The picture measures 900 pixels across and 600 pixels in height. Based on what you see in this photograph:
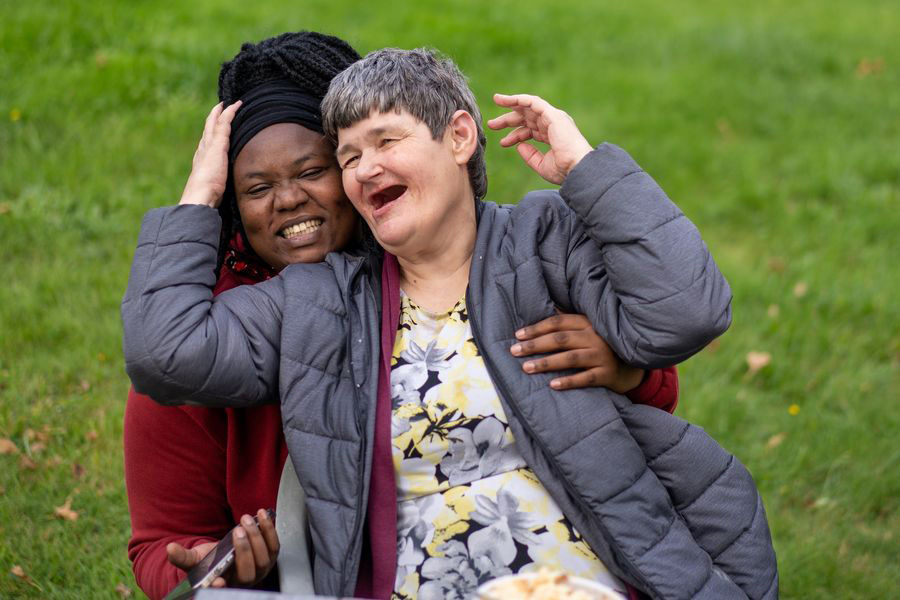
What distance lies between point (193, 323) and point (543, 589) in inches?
45.8

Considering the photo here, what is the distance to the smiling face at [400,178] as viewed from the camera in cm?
279

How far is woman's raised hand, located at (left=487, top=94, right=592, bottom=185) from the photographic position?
9.23 feet

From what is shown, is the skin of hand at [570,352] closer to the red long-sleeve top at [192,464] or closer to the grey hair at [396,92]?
the red long-sleeve top at [192,464]

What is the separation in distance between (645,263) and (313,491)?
38.9 inches

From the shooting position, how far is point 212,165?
2.96 meters

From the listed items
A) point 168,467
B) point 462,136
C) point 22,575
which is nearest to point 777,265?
point 462,136

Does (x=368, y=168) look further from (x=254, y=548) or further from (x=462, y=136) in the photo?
(x=254, y=548)

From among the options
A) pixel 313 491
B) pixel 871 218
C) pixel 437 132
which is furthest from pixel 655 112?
pixel 313 491

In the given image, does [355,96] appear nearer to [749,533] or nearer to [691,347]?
[691,347]

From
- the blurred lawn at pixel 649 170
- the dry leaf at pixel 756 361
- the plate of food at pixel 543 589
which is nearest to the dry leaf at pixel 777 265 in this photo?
the blurred lawn at pixel 649 170

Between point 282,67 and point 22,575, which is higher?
point 282,67

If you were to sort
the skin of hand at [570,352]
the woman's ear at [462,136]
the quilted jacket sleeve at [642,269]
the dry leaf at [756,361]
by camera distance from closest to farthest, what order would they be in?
the quilted jacket sleeve at [642,269]
the skin of hand at [570,352]
the woman's ear at [462,136]
the dry leaf at [756,361]

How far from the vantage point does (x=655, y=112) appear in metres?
7.52

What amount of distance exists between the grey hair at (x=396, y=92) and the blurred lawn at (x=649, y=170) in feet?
6.22
